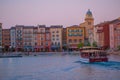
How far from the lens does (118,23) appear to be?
6144 cm

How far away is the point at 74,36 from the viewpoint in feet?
256

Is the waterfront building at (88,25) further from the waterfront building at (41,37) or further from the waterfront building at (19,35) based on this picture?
the waterfront building at (19,35)

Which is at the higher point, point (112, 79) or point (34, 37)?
point (34, 37)

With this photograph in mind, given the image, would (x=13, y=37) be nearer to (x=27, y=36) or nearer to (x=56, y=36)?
(x=27, y=36)

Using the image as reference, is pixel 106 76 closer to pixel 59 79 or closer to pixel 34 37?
pixel 59 79

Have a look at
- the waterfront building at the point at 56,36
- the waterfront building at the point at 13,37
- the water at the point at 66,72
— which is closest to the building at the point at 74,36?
the waterfront building at the point at 56,36

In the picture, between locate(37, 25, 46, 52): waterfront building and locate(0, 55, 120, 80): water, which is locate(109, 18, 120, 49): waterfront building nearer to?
locate(37, 25, 46, 52): waterfront building

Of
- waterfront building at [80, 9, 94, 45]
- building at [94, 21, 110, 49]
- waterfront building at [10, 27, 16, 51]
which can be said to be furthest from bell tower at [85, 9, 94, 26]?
waterfront building at [10, 27, 16, 51]

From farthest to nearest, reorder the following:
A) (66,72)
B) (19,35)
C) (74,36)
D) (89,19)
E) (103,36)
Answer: (89,19), (19,35), (74,36), (103,36), (66,72)

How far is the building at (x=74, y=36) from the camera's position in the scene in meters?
77.9

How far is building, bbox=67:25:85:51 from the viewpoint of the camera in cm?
7788

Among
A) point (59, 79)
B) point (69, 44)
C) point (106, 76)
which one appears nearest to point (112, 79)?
point (106, 76)

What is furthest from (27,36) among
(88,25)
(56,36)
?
(88,25)

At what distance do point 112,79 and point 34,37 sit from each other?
59.2 m
